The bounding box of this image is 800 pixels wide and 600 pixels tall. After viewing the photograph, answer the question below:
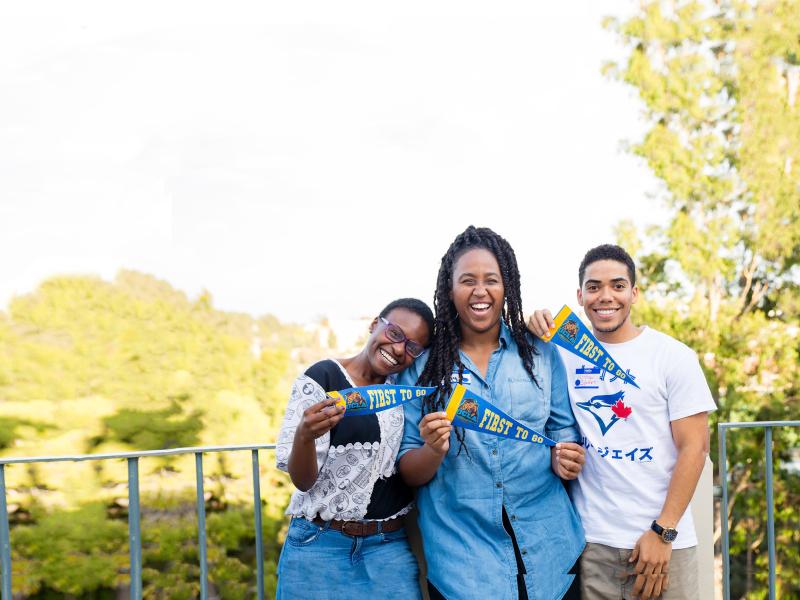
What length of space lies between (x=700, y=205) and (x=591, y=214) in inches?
88.7

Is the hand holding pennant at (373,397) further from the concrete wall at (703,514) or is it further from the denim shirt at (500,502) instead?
the concrete wall at (703,514)

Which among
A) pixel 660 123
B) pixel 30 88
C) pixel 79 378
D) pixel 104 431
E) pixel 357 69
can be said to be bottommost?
pixel 104 431

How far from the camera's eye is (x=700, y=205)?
14.2 meters

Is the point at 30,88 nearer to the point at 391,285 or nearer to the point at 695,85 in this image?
the point at 391,285

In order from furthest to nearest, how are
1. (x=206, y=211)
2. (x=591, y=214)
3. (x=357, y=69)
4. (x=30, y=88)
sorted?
(x=357, y=69)
(x=206, y=211)
(x=30, y=88)
(x=591, y=214)

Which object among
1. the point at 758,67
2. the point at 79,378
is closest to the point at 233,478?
the point at 79,378

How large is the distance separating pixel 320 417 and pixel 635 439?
3.31 feet

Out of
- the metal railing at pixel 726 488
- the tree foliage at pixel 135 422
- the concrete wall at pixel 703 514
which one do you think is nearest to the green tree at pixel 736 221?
the tree foliage at pixel 135 422

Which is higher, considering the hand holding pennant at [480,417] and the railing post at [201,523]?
the hand holding pennant at [480,417]

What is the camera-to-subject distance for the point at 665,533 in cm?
240

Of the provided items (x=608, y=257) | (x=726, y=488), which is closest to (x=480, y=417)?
(x=608, y=257)

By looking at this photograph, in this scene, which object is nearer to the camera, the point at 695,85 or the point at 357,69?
the point at 695,85

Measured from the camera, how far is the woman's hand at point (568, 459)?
7.97ft

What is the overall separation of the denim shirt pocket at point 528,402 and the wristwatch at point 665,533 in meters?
0.44
